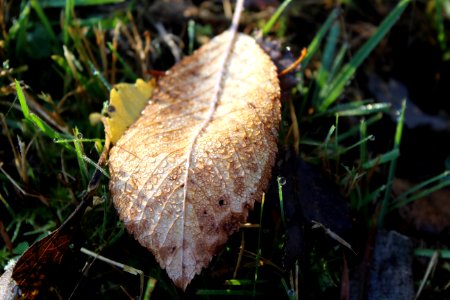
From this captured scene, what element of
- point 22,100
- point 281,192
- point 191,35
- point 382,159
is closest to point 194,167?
point 281,192

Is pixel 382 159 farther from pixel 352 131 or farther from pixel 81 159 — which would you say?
pixel 81 159

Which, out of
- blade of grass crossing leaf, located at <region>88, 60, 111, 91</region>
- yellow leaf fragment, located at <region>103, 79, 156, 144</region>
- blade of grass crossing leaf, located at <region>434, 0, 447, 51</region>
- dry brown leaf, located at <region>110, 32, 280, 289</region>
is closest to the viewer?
dry brown leaf, located at <region>110, 32, 280, 289</region>

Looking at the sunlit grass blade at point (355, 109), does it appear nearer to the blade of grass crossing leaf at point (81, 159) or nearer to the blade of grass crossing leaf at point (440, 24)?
the blade of grass crossing leaf at point (440, 24)

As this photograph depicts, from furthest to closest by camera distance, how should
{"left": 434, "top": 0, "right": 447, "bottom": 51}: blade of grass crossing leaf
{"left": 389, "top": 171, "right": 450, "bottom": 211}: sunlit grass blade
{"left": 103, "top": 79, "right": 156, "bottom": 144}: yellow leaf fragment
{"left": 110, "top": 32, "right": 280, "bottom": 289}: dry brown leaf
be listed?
1. {"left": 434, "top": 0, "right": 447, "bottom": 51}: blade of grass crossing leaf
2. {"left": 389, "top": 171, "right": 450, "bottom": 211}: sunlit grass blade
3. {"left": 103, "top": 79, "right": 156, "bottom": 144}: yellow leaf fragment
4. {"left": 110, "top": 32, "right": 280, "bottom": 289}: dry brown leaf

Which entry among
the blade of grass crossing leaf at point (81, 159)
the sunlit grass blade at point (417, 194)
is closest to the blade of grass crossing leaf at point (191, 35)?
the blade of grass crossing leaf at point (81, 159)

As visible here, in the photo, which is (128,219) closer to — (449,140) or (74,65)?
(74,65)

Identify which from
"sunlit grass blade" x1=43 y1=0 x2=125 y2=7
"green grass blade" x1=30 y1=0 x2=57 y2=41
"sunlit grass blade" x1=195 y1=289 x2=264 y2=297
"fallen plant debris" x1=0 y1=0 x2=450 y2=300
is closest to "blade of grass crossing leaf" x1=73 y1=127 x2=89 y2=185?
"fallen plant debris" x1=0 y1=0 x2=450 y2=300

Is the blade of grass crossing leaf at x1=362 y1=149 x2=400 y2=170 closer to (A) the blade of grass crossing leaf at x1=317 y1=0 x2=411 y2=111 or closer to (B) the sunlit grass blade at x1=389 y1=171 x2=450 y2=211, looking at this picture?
(B) the sunlit grass blade at x1=389 y1=171 x2=450 y2=211
